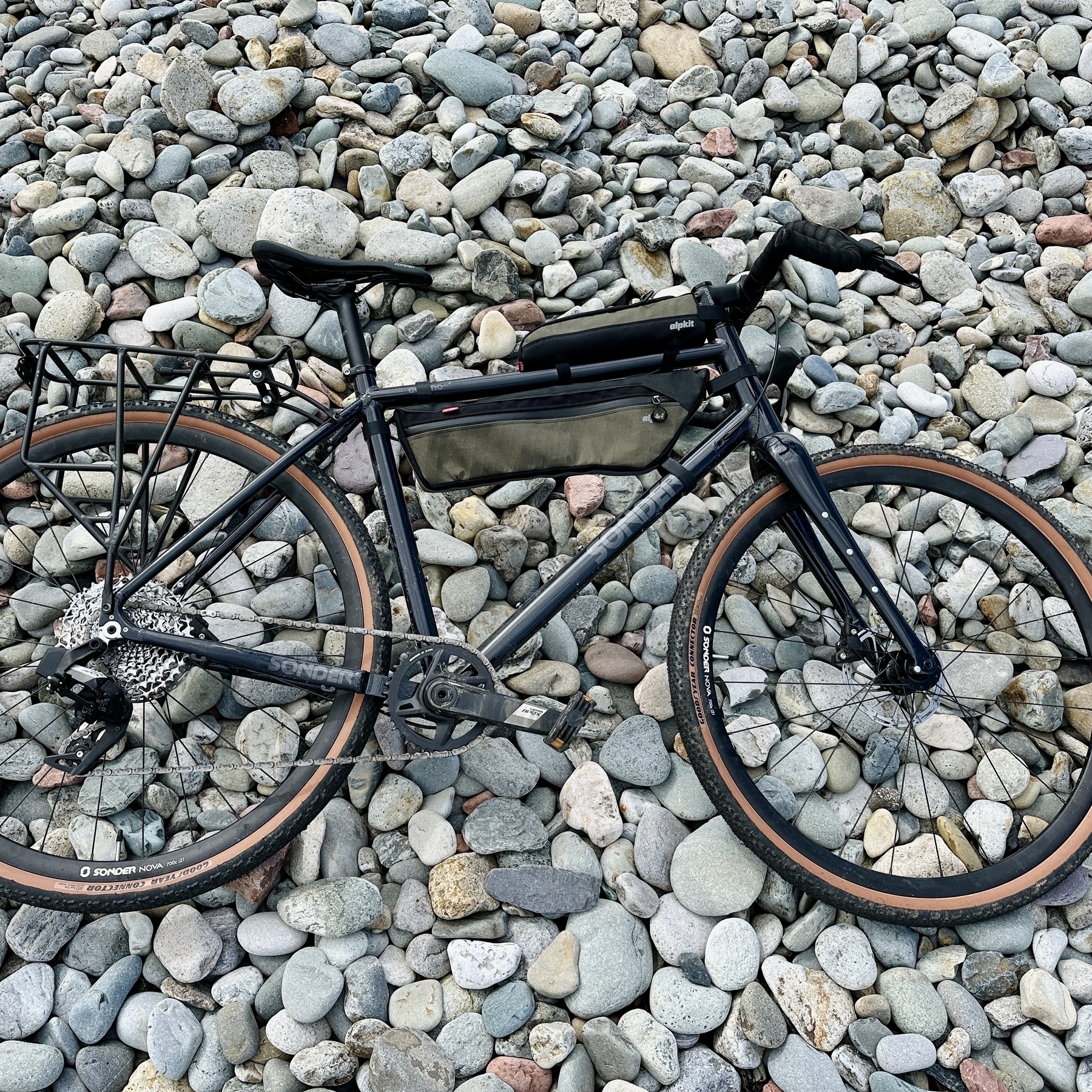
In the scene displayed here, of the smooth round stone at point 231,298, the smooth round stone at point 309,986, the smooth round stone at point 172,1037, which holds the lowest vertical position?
the smooth round stone at point 172,1037

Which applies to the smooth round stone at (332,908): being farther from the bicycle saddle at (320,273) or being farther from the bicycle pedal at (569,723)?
the bicycle saddle at (320,273)

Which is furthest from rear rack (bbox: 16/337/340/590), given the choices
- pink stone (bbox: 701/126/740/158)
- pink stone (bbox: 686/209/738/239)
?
pink stone (bbox: 701/126/740/158)

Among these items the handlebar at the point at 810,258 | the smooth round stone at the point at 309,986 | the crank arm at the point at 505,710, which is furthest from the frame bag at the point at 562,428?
the smooth round stone at the point at 309,986

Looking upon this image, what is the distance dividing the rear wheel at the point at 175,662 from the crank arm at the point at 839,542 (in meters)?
1.28

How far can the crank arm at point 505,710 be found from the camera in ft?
7.82

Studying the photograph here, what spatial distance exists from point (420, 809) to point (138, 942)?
0.87 meters

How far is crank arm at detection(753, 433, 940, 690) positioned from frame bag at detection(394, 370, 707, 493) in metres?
0.31

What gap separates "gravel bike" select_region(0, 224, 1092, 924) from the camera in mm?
2479

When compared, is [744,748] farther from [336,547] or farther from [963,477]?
[336,547]

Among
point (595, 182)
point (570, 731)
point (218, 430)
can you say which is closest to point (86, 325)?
point (218, 430)

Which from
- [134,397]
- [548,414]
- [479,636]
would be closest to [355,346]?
[548,414]

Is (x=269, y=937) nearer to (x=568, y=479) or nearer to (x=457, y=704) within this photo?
(x=457, y=704)

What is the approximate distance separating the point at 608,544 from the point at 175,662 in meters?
1.33

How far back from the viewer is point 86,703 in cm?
243
